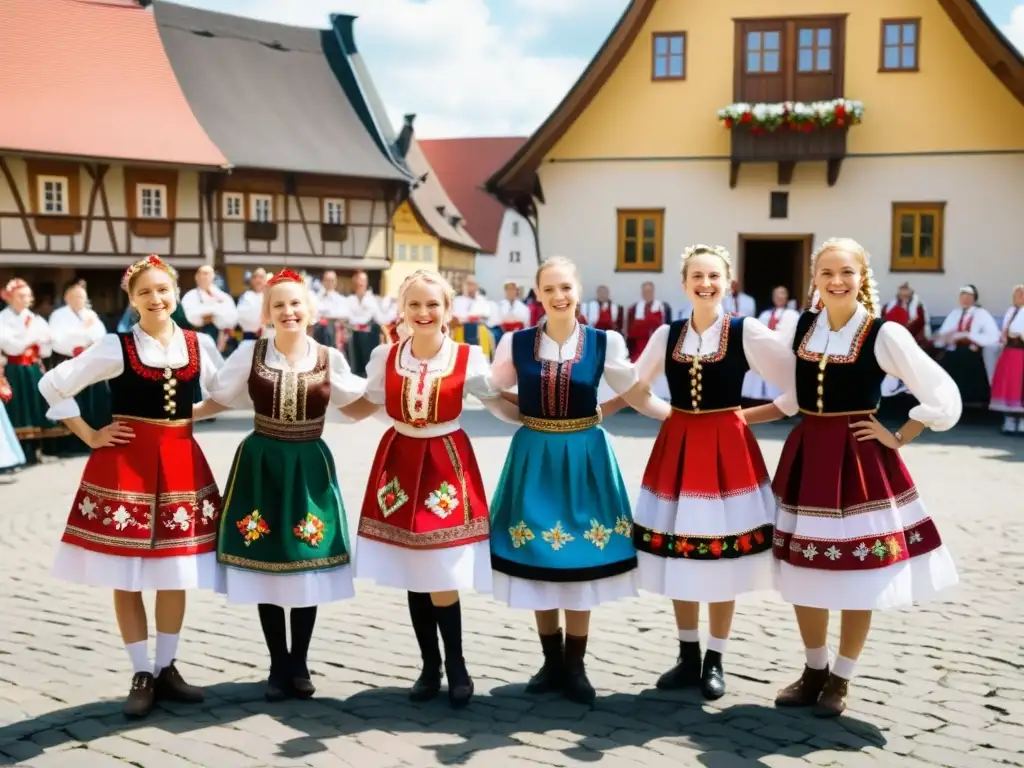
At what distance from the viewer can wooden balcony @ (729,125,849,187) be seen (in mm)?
16938

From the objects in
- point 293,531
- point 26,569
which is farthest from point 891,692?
point 26,569

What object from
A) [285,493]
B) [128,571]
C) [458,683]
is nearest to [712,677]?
[458,683]

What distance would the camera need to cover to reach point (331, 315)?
19062mm

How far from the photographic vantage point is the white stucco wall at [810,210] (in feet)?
56.2

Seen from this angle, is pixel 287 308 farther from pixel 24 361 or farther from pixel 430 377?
pixel 24 361

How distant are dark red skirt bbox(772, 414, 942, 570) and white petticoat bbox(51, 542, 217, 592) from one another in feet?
7.35

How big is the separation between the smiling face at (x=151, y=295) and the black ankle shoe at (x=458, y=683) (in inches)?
68.7

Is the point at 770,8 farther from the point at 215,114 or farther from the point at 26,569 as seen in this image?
the point at 215,114

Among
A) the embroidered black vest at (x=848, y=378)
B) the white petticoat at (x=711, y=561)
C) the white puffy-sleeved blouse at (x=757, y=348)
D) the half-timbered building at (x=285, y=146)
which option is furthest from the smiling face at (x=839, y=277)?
the half-timbered building at (x=285, y=146)

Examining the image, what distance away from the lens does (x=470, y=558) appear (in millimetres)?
4352

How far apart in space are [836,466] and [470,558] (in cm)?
140

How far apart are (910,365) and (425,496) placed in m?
1.86

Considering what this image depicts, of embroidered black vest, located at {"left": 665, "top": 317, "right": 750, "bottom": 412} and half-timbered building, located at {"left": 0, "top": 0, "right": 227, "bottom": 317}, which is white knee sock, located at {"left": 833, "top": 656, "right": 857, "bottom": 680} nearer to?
embroidered black vest, located at {"left": 665, "top": 317, "right": 750, "bottom": 412}

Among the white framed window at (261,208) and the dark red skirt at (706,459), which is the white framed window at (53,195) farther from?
the dark red skirt at (706,459)
